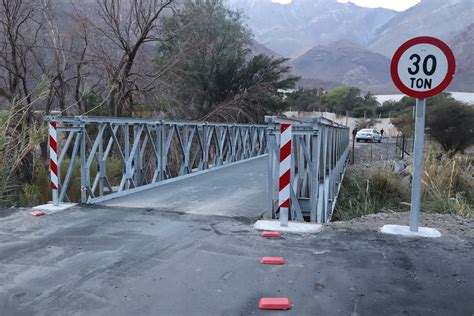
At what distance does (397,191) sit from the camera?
1164 cm

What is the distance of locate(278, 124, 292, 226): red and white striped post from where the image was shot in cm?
558

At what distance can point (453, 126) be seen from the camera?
2342cm

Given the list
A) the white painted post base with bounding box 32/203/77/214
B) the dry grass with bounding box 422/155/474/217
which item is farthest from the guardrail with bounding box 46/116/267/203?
the dry grass with bounding box 422/155/474/217

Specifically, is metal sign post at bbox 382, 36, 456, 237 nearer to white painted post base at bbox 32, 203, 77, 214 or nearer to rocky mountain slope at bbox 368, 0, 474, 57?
white painted post base at bbox 32, 203, 77, 214

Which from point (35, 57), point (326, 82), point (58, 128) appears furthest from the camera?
point (326, 82)

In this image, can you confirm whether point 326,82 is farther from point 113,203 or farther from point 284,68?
point 113,203

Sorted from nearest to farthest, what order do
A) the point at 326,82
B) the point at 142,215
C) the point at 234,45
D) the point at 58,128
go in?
the point at 142,215 < the point at 58,128 < the point at 234,45 < the point at 326,82

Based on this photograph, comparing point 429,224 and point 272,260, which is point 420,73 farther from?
point 272,260

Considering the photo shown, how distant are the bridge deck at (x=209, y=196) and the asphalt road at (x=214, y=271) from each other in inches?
40.4

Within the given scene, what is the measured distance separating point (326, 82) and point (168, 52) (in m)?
110

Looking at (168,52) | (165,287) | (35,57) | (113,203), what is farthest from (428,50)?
(168,52)

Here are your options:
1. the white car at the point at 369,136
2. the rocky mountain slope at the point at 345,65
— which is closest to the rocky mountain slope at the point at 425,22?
the rocky mountain slope at the point at 345,65

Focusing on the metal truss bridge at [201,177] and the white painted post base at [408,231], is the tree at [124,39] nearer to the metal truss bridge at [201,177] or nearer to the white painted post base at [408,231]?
the metal truss bridge at [201,177]

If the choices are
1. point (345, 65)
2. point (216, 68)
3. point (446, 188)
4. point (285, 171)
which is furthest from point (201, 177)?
point (345, 65)
